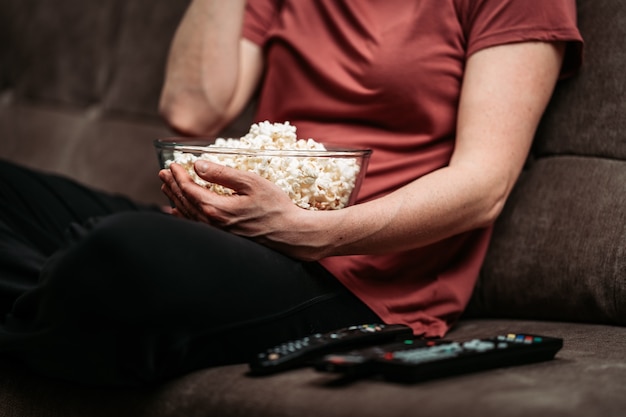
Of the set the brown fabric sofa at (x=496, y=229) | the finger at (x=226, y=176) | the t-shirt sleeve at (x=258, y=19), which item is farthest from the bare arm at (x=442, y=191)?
the t-shirt sleeve at (x=258, y=19)

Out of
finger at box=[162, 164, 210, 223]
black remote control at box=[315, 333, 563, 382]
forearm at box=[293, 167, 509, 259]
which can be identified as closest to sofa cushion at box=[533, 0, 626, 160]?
forearm at box=[293, 167, 509, 259]

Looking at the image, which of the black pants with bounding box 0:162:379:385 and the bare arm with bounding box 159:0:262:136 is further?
the bare arm with bounding box 159:0:262:136

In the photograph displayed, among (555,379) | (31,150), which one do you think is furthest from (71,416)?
(31,150)

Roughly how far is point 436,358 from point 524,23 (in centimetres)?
53

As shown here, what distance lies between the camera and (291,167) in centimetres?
94

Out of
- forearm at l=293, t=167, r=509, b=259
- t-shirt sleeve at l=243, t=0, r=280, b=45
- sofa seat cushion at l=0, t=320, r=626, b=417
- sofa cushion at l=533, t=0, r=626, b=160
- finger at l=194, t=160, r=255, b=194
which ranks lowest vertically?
sofa seat cushion at l=0, t=320, r=626, b=417

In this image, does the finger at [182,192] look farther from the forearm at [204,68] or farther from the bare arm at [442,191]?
the forearm at [204,68]

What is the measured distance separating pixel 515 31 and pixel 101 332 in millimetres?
639

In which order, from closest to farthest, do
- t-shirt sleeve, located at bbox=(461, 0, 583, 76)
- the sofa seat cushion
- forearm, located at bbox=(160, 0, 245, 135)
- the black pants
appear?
the sofa seat cushion
the black pants
t-shirt sleeve, located at bbox=(461, 0, 583, 76)
forearm, located at bbox=(160, 0, 245, 135)

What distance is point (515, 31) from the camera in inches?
43.2

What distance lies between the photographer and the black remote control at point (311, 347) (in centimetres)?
83

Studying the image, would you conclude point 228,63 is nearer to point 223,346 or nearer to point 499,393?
point 223,346

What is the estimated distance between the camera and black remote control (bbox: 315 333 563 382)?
755 millimetres

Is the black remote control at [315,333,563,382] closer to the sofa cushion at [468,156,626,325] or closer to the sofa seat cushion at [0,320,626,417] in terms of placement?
the sofa seat cushion at [0,320,626,417]
